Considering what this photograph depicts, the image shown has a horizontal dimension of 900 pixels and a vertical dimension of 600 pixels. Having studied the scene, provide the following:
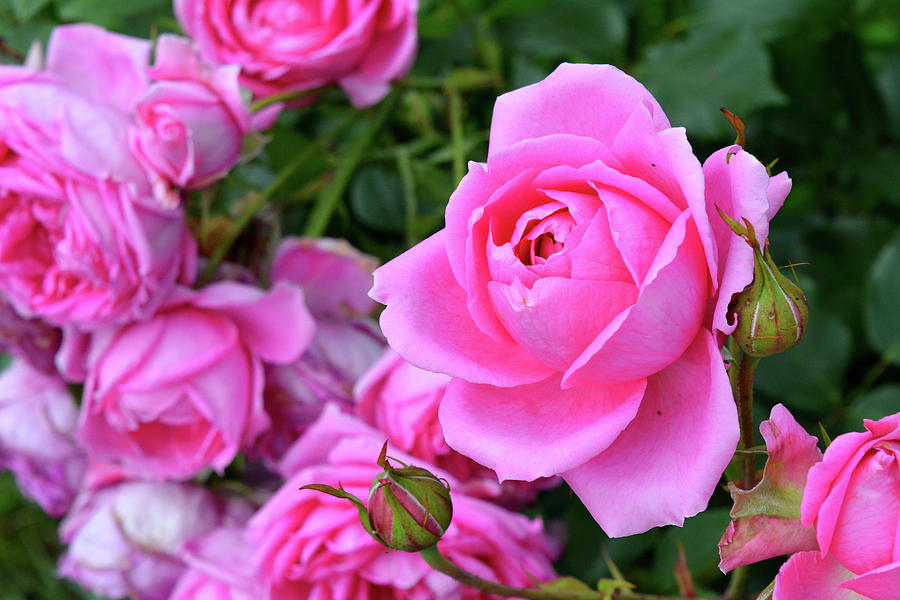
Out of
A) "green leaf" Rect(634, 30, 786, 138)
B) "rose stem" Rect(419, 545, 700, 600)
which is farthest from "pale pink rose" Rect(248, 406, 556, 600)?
"green leaf" Rect(634, 30, 786, 138)

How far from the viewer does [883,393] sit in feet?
2.17

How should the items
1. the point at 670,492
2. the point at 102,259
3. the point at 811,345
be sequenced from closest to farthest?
the point at 670,492 → the point at 102,259 → the point at 811,345

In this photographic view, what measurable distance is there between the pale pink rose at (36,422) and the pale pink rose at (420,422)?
0.31 metres

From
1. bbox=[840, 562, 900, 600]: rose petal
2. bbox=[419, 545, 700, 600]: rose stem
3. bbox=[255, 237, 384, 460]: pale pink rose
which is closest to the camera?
bbox=[840, 562, 900, 600]: rose petal

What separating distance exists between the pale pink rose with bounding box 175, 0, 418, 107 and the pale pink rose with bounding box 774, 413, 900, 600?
48 centimetres

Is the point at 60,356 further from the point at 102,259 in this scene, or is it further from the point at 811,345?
the point at 811,345

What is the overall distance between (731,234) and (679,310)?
0.11 feet

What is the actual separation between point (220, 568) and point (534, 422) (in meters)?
0.36

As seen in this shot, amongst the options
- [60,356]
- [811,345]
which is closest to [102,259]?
[60,356]

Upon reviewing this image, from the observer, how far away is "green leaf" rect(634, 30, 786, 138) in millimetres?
703

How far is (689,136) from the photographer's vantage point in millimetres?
746

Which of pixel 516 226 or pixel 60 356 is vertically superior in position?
pixel 516 226

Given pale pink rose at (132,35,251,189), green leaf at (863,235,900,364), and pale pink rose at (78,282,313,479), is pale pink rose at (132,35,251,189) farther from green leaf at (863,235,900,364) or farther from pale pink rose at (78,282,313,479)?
green leaf at (863,235,900,364)

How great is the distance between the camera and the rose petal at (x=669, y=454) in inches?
12.1
